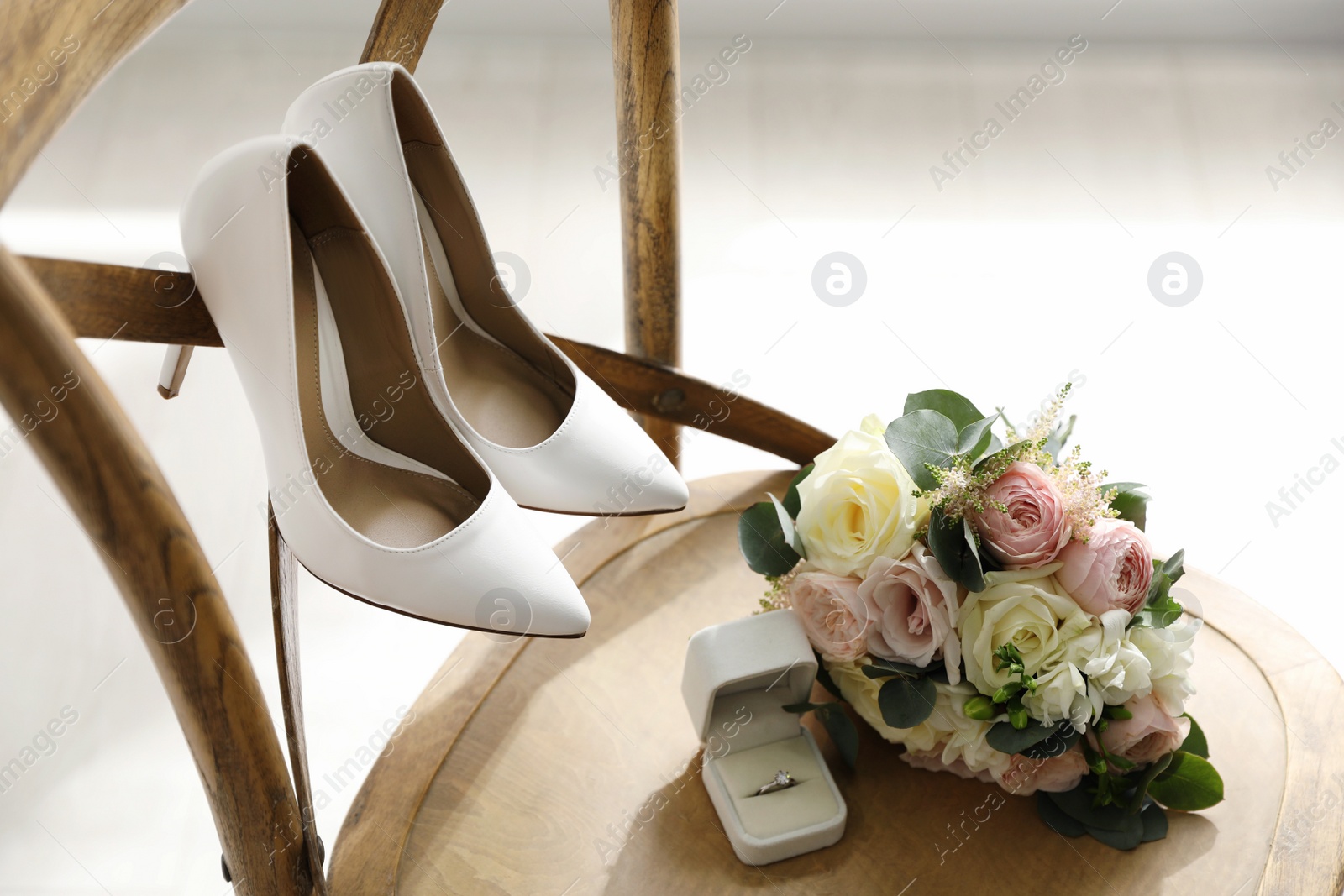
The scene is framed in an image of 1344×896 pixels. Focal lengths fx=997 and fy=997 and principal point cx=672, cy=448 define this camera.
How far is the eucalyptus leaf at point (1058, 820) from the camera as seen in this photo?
0.82 m

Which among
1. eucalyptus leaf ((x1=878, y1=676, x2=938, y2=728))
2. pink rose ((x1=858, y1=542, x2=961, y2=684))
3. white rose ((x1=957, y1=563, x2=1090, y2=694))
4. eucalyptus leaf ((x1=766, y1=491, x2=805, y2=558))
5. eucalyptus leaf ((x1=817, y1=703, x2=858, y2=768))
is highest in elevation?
white rose ((x1=957, y1=563, x2=1090, y2=694))

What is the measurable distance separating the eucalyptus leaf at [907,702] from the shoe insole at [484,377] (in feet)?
1.15

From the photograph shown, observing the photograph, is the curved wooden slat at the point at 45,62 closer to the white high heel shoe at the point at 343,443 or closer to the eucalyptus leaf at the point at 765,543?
the white high heel shoe at the point at 343,443

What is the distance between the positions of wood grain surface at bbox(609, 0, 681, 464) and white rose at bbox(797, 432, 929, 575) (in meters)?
0.37

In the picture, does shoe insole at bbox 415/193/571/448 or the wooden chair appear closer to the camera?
the wooden chair

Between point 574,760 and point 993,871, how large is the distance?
1.21 ft

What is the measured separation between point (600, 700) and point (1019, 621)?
1.35 feet

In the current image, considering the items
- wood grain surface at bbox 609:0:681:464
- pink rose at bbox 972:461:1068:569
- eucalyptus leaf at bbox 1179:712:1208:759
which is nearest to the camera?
pink rose at bbox 972:461:1068:569

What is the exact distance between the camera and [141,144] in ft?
7.45

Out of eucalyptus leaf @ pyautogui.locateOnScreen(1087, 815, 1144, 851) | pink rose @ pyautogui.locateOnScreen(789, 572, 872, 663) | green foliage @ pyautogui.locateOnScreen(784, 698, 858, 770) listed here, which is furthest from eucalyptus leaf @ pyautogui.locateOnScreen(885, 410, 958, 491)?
eucalyptus leaf @ pyautogui.locateOnScreen(1087, 815, 1144, 851)

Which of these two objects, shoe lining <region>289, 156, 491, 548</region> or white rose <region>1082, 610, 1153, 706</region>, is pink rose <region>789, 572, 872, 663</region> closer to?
white rose <region>1082, 610, 1153, 706</region>

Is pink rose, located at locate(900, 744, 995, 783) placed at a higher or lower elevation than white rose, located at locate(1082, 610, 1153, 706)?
lower

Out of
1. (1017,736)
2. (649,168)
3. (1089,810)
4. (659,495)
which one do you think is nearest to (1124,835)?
(1089,810)

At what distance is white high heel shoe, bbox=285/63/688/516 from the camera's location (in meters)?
0.78
